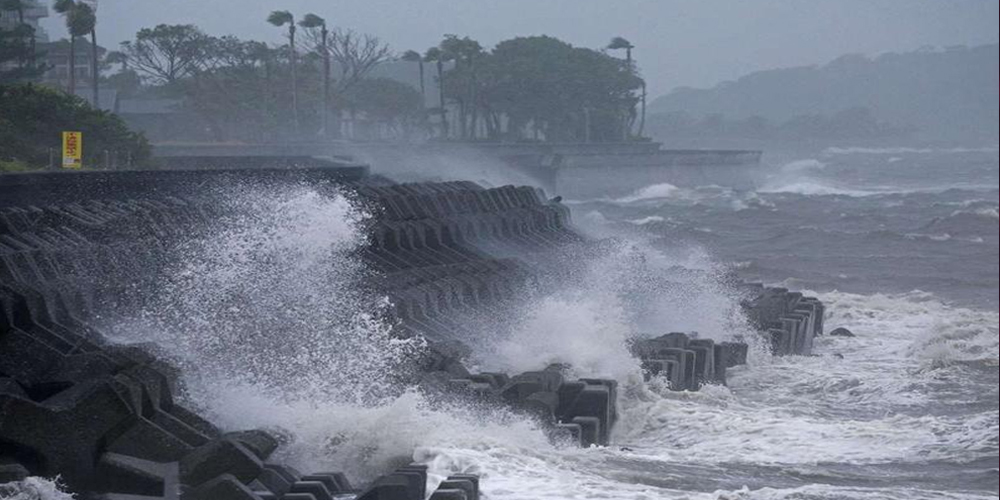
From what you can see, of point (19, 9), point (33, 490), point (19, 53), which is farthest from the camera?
point (19, 53)

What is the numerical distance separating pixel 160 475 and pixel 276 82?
44.0 meters

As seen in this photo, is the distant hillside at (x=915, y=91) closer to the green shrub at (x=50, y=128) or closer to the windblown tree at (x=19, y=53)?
the green shrub at (x=50, y=128)

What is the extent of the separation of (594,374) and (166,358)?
444 cm

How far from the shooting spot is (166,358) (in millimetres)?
10391

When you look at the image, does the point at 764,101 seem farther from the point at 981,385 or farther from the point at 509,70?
the point at 509,70

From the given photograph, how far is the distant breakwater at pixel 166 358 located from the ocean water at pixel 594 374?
0.91 feet

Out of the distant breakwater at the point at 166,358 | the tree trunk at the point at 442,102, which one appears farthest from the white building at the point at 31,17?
the tree trunk at the point at 442,102

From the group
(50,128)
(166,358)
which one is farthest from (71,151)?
(166,358)

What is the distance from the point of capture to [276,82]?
51.2 metres

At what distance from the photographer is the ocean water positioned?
9.58 m

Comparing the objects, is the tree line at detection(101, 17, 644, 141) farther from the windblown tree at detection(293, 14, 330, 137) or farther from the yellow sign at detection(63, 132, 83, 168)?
the yellow sign at detection(63, 132, 83, 168)

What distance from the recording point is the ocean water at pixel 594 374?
958 cm

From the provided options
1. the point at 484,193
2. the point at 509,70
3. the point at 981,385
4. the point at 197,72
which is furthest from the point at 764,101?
the point at 509,70

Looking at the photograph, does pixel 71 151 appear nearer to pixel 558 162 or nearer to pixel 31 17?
pixel 31 17
